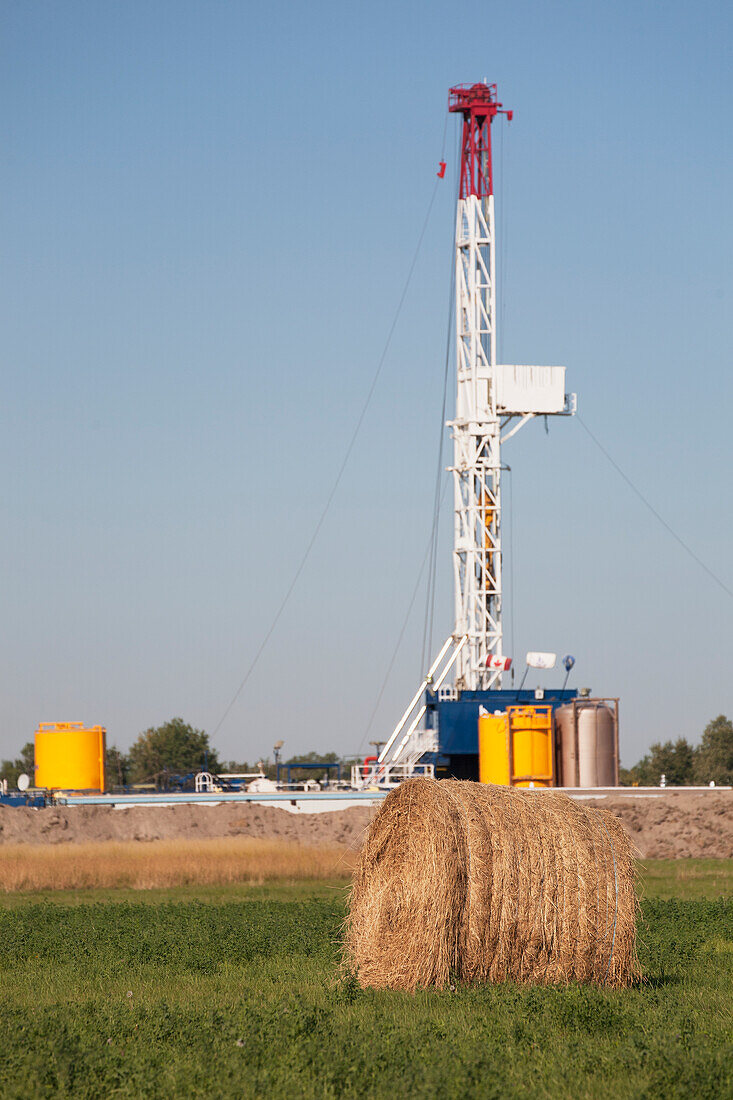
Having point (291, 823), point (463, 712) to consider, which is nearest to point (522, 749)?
point (463, 712)

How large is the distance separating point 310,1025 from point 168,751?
8637cm

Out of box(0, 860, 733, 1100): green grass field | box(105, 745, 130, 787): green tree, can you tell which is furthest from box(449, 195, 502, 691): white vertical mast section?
box(105, 745, 130, 787): green tree

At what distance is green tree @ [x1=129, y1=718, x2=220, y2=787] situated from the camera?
94188mm

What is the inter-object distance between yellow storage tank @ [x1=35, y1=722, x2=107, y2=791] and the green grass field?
29.6 m

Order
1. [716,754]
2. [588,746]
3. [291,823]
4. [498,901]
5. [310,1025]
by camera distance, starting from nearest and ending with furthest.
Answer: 1. [310,1025]
2. [498,901]
3. [291,823]
4. [588,746]
5. [716,754]

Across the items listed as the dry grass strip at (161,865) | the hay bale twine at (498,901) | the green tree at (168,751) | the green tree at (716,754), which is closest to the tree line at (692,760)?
the green tree at (716,754)

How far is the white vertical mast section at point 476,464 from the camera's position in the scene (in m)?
44.9

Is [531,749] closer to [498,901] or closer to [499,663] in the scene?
[499,663]

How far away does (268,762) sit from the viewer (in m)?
82.9

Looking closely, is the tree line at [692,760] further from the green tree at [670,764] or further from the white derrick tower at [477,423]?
the white derrick tower at [477,423]

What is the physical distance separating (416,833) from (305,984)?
179cm

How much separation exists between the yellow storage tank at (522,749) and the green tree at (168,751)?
53.7 m

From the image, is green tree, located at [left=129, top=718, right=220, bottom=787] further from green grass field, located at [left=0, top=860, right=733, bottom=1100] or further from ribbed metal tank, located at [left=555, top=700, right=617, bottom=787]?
green grass field, located at [left=0, top=860, right=733, bottom=1100]

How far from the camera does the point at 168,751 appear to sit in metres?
95.1
